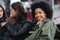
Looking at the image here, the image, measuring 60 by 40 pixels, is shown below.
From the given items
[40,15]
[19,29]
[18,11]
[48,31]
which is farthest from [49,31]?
[18,11]

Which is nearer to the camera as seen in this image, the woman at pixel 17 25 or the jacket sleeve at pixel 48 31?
the jacket sleeve at pixel 48 31

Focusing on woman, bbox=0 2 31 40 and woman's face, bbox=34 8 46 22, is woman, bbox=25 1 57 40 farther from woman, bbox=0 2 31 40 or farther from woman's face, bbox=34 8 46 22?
woman, bbox=0 2 31 40

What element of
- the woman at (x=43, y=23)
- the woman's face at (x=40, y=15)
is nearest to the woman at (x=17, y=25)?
the woman at (x=43, y=23)

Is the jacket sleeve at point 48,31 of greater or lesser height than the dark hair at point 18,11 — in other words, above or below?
below

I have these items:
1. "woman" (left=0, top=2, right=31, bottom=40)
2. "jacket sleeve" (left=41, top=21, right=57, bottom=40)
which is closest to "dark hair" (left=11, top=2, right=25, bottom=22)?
"woman" (left=0, top=2, right=31, bottom=40)

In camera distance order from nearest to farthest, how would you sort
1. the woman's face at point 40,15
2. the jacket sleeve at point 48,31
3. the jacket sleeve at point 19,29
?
1. the jacket sleeve at point 48,31
2. the woman's face at point 40,15
3. the jacket sleeve at point 19,29

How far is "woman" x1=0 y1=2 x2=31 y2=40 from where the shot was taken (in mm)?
3984

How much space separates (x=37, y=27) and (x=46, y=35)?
31 cm

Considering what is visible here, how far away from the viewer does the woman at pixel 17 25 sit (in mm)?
3984

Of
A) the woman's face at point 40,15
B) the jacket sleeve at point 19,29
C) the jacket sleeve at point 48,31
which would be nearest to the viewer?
the jacket sleeve at point 48,31

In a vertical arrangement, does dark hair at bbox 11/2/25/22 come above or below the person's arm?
above

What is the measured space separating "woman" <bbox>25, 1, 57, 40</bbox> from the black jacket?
179 millimetres

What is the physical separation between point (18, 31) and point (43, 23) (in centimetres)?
49

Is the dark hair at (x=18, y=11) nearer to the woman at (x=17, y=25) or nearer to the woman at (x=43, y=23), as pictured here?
the woman at (x=17, y=25)
